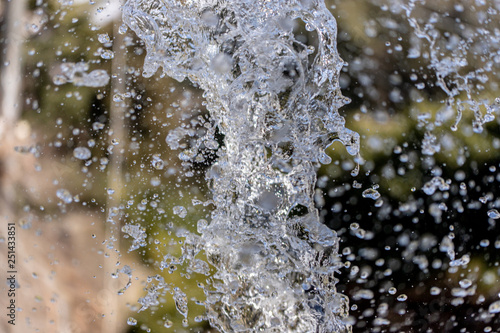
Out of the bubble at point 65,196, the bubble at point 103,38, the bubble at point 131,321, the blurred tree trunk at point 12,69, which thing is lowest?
the bubble at point 131,321

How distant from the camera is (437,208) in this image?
649 millimetres

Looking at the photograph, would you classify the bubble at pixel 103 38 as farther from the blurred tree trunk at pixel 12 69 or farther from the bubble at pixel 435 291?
the bubble at pixel 435 291

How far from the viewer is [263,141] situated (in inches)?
25.1

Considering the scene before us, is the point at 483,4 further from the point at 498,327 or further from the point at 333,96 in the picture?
the point at 498,327

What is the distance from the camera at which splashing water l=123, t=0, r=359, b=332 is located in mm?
632

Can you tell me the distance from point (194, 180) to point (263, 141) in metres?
0.11

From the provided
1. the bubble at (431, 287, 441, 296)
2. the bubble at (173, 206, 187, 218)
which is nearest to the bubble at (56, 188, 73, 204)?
the bubble at (173, 206, 187, 218)

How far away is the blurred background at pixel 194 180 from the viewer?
627mm

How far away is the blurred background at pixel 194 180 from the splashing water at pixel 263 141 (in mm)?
22

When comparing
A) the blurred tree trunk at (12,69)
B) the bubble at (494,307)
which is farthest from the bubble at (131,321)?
the bubble at (494,307)

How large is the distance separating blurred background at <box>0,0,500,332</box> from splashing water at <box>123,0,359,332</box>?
0.07 ft

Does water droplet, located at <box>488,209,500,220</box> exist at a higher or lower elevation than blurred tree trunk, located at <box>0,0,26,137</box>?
lower

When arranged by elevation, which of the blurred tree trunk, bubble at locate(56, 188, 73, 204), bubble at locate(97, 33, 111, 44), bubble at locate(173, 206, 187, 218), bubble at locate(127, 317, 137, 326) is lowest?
bubble at locate(127, 317, 137, 326)

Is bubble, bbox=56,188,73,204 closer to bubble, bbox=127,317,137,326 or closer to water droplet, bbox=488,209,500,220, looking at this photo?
bubble, bbox=127,317,137,326
